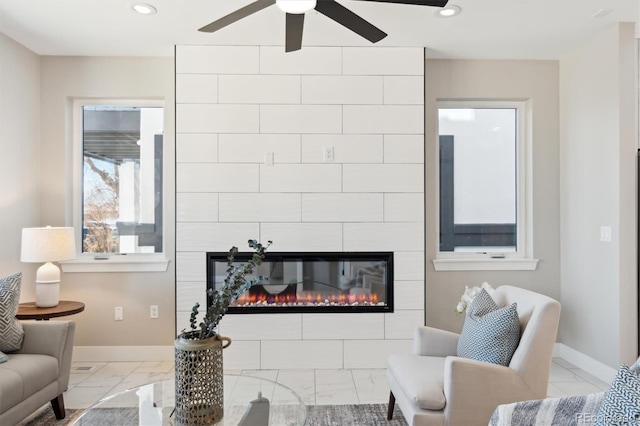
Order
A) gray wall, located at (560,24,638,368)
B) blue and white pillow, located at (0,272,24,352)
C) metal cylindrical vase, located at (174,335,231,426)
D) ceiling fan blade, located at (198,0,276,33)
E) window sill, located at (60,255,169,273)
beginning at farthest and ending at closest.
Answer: window sill, located at (60,255,169,273)
gray wall, located at (560,24,638,368)
blue and white pillow, located at (0,272,24,352)
ceiling fan blade, located at (198,0,276,33)
metal cylindrical vase, located at (174,335,231,426)

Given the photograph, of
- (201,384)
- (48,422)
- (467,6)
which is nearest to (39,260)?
(48,422)

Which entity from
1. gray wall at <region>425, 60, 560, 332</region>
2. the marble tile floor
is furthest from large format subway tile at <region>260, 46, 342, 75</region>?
the marble tile floor

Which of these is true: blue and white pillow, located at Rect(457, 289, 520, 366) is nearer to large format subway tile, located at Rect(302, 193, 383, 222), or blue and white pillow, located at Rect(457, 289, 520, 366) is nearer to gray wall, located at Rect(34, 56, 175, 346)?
large format subway tile, located at Rect(302, 193, 383, 222)

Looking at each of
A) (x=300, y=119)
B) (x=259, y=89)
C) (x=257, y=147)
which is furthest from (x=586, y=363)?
(x=259, y=89)

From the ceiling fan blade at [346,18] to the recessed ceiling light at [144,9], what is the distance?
4.62 ft

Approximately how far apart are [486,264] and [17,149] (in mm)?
3965

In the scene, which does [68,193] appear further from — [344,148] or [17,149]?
[344,148]

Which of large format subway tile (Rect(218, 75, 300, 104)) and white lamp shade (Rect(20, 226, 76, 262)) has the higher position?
large format subway tile (Rect(218, 75, 300, 104))

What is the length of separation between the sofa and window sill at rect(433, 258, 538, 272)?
2.84 m

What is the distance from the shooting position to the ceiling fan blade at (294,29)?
215 cm

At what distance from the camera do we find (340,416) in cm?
270

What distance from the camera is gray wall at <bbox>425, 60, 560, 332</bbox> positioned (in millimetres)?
3920

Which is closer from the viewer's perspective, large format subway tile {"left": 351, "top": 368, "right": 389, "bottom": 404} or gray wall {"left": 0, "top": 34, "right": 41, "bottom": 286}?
large format subway tile {"left": 351, "top": 368, "right": 389, "bottom": 404}

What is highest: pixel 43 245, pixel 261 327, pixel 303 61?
pixel 303 61
